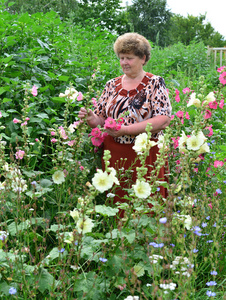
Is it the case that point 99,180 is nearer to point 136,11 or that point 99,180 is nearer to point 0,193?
point 0,193

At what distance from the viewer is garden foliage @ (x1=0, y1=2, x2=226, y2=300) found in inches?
74.7

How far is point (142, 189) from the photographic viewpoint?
2047 millimetres

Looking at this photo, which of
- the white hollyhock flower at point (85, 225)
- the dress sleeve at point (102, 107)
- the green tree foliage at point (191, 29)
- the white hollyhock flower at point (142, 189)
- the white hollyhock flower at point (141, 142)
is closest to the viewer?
the white hollyhock flower at point (85, 225)

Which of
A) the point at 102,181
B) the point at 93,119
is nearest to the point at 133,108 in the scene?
the point at 93,119

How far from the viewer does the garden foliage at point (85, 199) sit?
1.90 meters

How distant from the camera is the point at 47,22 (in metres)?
5.14

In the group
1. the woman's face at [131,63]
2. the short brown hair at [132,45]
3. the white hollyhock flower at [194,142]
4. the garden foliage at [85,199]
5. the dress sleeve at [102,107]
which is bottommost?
the garden foliage at [85,199]

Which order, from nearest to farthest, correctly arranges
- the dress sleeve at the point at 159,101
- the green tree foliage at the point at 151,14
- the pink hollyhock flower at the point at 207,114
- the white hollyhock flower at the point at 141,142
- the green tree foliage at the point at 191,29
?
the white hollyhock flower at the point at 141,142
the pink hollyhock flower at the point at 207,114
the dress sleeve at the point at 159,101
the green tree foliage at the point at 191,29
the green tree foliage at the point at 151,14

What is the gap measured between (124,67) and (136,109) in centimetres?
36

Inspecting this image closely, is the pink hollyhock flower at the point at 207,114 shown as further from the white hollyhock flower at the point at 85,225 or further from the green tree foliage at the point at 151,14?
the green tree foliage at the point at 151,14

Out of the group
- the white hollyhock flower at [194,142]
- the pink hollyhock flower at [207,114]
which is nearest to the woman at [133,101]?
the pink hollyhock flower at [207,114]

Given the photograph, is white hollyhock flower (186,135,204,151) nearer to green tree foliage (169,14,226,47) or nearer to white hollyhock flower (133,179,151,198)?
white hollyhock flower (133,179,151,198)

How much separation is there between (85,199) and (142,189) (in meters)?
0.37

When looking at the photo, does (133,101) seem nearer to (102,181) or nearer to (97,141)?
(97,141)
